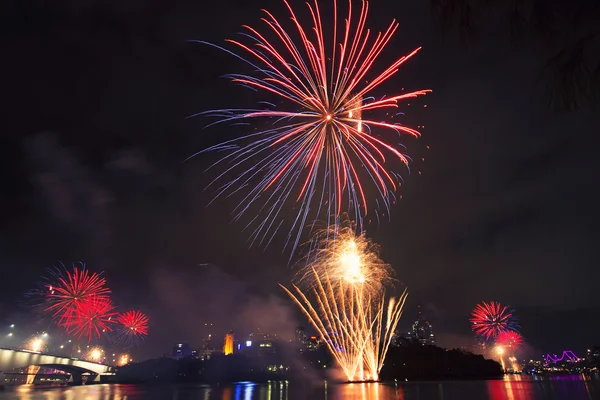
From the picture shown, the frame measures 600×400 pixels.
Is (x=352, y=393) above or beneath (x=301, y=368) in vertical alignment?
beneath

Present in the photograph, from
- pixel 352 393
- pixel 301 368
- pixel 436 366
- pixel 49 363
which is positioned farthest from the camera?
pixel 301 368

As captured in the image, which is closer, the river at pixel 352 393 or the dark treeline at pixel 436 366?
the river at pixel 352 393

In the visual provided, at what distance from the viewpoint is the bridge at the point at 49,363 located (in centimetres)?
8825

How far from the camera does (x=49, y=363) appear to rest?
10644 cm

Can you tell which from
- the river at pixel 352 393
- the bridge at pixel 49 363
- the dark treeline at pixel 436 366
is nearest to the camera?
the river at pixel 352 393

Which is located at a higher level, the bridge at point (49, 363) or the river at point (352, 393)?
the bridge at point (49, 363)

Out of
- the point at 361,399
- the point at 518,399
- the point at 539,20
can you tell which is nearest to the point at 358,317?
the point at 361,399

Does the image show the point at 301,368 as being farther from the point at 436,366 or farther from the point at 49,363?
the point at 49,363

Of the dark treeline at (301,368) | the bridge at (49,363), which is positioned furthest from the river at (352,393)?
the dark treeline at (301,368)

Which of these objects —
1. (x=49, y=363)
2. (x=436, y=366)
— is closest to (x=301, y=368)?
(x=436, y=366)

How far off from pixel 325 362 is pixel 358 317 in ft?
461

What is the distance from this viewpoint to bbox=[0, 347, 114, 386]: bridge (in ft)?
290

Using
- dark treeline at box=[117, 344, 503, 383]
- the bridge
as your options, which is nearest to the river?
the bridge

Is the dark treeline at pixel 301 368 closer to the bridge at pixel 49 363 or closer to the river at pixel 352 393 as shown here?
the bridge at pixel 49 363
